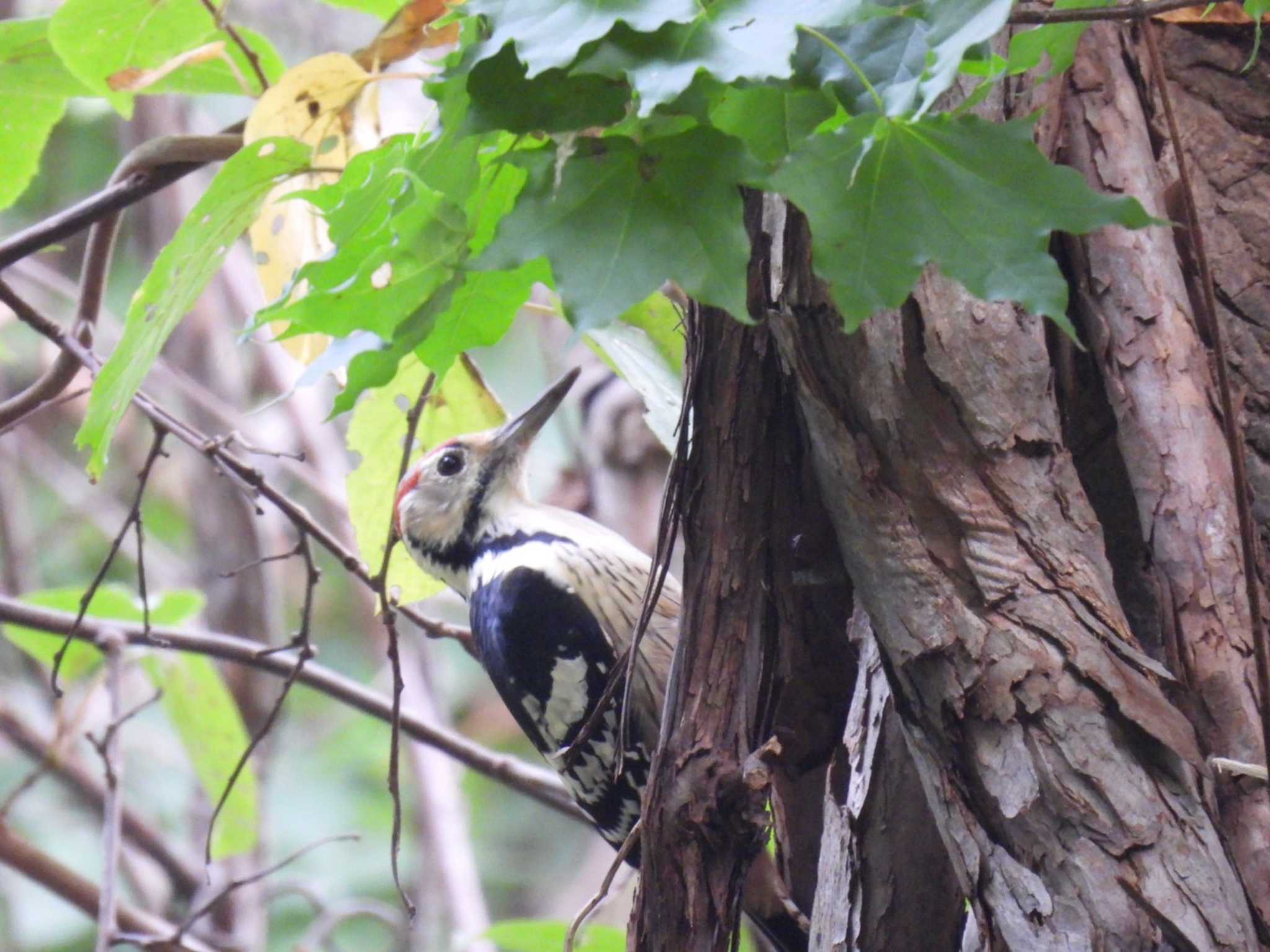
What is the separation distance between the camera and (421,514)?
114 inches

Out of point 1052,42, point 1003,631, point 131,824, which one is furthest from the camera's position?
point 131,824

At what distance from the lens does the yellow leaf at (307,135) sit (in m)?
1.64

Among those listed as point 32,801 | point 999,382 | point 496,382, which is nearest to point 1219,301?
point 999,382

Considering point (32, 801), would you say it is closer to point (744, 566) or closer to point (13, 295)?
point (13, 295)

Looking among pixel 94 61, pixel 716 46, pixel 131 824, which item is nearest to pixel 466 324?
pixel 716 46

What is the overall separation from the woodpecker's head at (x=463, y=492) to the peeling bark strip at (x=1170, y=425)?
1516mm

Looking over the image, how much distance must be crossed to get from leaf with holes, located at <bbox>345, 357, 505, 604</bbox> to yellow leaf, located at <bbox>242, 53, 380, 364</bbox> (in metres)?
0.19

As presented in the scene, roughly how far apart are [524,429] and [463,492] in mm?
211

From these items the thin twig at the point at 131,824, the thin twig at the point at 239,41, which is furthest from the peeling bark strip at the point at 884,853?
the thin twig at the point at 131,824

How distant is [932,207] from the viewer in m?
0.93

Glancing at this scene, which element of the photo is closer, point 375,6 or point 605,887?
point 605,887

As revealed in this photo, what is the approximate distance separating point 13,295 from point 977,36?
4.94 feet

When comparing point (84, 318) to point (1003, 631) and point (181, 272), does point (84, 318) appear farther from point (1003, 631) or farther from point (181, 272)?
point (1003, 631)

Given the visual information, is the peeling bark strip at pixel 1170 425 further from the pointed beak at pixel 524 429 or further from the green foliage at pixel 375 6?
the pointed beak at pixel 524 429
